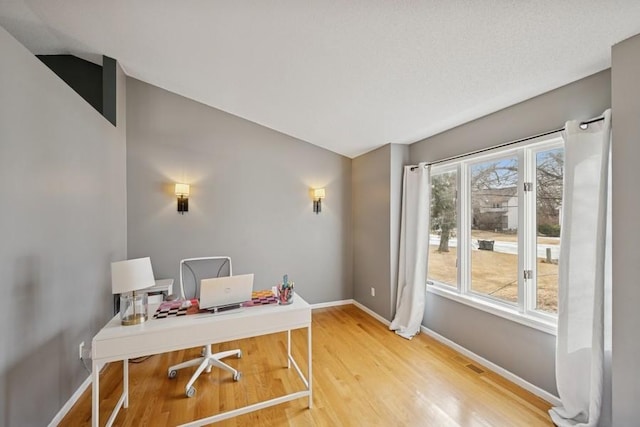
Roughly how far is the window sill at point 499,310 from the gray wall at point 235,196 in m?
1.62

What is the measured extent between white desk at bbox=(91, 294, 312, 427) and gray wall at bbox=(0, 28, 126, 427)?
0.42m

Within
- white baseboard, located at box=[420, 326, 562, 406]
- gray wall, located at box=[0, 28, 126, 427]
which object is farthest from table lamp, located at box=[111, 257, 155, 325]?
white baseboard, located at box=[420, 326, 562, 406]

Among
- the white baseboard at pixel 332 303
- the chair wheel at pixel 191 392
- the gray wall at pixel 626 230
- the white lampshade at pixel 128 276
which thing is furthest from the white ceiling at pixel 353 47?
the chair wheel at pixel 191 392

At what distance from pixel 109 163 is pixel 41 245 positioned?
4.07ft

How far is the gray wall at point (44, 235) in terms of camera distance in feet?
4.73

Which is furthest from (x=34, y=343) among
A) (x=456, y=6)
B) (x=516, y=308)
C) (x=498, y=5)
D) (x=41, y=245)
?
(x=516, y=308)

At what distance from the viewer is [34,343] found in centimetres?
162

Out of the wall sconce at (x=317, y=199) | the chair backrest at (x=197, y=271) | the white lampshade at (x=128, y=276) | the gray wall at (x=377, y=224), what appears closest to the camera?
the white lampshade at (x=128, y=276)

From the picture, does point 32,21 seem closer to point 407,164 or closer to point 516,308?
point 407,164

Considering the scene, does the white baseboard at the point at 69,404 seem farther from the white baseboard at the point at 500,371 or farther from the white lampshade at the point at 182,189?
the white baseboard at the point at 500,371

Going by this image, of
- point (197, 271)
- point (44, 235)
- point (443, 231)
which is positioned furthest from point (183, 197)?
point (443, 231)

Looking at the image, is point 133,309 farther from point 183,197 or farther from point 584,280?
point 584,280

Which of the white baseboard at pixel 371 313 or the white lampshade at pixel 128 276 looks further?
the white baseboard at pixel 371 313

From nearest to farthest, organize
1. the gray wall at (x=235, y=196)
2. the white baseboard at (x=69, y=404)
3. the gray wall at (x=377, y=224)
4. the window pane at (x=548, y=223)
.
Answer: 1. the white baseboard at (x=69, y=404)
2. the window pane at (x=548, y=223)
3. the gray wall at (x=235, y=196)
4. the gray wall at (x=377, y=224)
